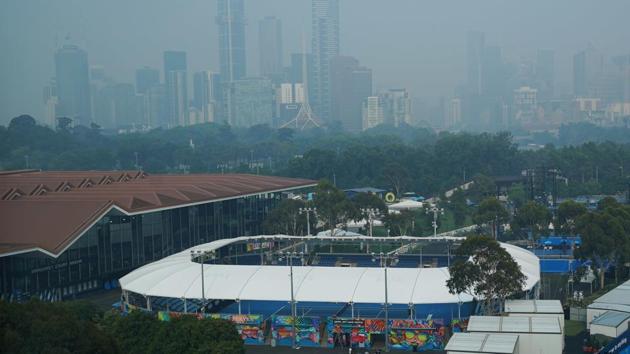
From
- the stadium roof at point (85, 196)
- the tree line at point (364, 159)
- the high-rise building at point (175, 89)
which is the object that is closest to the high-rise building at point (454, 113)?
the high-rise building at point (175, 89)

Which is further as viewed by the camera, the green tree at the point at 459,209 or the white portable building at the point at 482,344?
the green tree at the point at 459,209

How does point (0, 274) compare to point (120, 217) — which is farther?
point (120, 217)

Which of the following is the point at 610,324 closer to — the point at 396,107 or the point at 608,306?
the point at 608,306

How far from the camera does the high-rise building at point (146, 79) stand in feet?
383

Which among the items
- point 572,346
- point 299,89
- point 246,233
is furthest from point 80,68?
point 299,89

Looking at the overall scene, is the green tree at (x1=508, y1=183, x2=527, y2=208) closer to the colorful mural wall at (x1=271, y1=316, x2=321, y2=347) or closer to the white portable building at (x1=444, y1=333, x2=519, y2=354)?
the colorful mural wall at (x1=271, y1=316, x2=321, y2=347)

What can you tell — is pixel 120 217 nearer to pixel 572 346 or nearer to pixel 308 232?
pixel 308 232

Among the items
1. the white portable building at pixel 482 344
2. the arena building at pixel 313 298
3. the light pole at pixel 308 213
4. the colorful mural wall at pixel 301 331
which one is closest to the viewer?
the white portable building at pixel 482 344

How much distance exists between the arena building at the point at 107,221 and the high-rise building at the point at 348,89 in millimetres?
101206

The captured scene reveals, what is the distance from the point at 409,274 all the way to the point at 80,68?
4144cm

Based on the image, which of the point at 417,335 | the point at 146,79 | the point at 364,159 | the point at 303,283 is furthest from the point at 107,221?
the point at 146,79

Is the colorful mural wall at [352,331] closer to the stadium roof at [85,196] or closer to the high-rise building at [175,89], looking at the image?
the stadium roof at [85,196]

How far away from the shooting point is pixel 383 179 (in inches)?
1873

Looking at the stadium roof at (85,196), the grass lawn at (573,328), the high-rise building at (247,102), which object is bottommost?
the grass lawn at (573,328)
